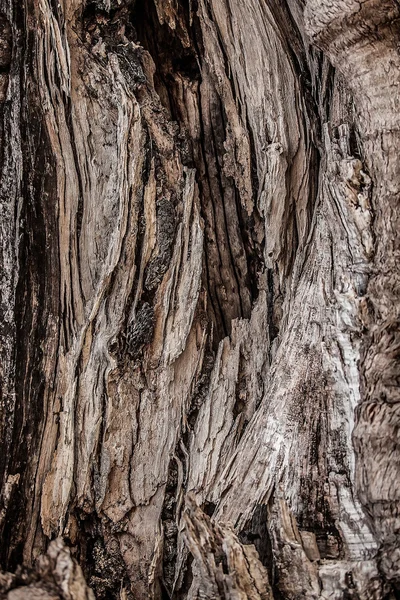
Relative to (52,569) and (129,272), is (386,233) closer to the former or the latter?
(129,272)

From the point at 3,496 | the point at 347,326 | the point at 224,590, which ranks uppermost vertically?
the point at 347,326

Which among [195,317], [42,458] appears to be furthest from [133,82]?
[42,458]

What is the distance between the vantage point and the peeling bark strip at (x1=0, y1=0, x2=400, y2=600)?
187 cm

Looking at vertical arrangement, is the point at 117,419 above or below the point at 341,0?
below

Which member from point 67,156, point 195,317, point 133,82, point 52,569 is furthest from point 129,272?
point 52,569

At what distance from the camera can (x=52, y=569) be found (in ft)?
4.71

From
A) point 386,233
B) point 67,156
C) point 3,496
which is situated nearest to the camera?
point 386,233

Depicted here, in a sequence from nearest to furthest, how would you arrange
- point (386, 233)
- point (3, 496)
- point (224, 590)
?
point (224, 590)
point (386, 233)
point (3, 496)

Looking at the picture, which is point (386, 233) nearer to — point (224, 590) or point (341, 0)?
point (341, 0)

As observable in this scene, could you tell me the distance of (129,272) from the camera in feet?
6.43

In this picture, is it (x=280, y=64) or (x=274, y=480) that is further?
(x=280, y=64)

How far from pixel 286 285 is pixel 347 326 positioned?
1.10 feet

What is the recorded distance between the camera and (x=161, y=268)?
1981 millimetres

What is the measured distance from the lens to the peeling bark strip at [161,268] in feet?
6.12
